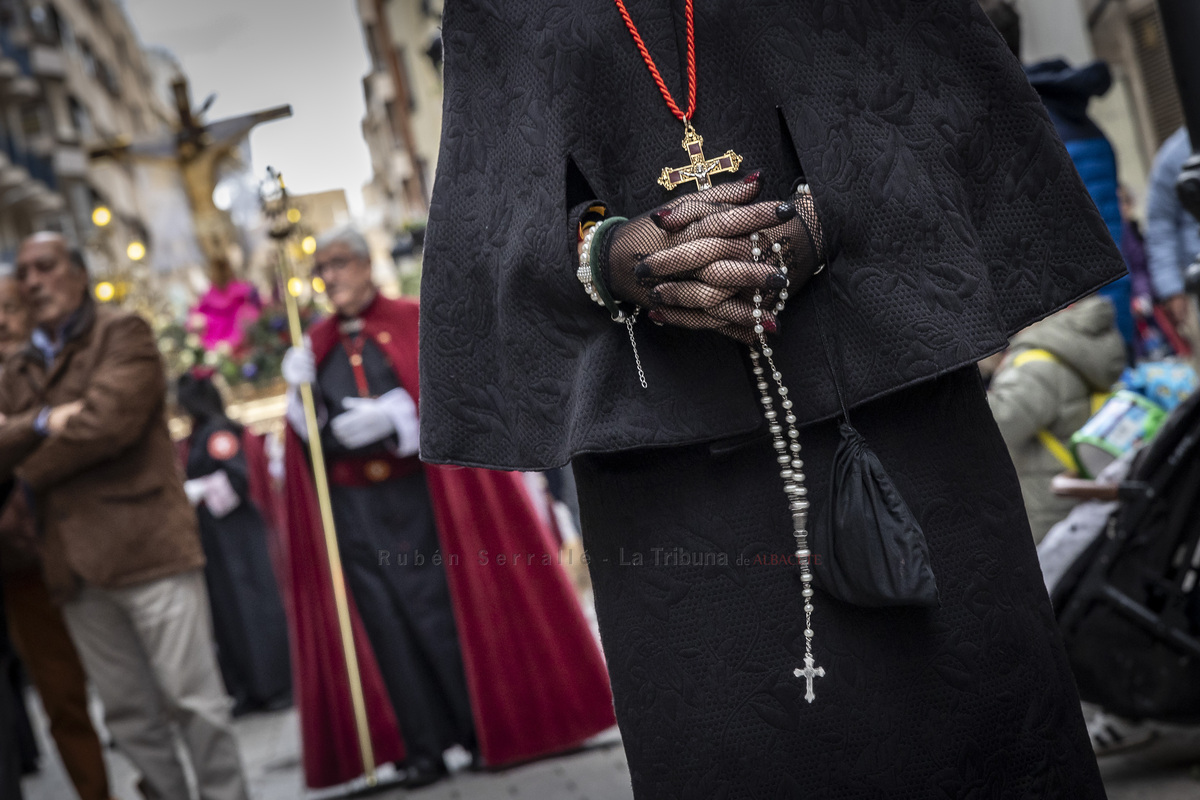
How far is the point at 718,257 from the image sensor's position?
1378mm

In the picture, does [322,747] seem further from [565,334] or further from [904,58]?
[904,58]

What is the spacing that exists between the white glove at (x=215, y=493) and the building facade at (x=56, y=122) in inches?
671

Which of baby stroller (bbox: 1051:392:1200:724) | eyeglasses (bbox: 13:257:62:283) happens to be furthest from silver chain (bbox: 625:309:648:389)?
eyeglasses (bbox: 13:257:62:283)

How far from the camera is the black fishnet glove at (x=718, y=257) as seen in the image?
1.38 metres

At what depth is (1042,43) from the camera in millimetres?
8148

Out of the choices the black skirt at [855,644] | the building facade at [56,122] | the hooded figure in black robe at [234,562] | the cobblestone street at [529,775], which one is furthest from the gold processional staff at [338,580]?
the building facade at [56,122]

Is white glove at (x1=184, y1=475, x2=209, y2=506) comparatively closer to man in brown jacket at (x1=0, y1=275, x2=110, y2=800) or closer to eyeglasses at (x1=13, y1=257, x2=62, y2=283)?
man in brown jacket at (x1=0, y1=275, x2=110, y2=800)

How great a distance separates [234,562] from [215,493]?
455mm

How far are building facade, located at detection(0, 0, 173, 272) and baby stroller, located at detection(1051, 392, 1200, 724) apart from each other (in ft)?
74.5

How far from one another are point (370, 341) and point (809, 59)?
13.0 ft

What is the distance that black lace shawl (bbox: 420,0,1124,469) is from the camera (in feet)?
4.72

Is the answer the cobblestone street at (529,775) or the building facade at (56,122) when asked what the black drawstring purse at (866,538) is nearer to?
the cobblestone street at (529,775)

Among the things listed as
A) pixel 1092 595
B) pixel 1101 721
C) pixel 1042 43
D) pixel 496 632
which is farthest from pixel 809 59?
pixel 1042 43

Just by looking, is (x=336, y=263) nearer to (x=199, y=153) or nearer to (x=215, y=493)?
(x=215, y=493)
